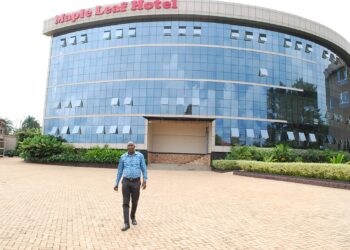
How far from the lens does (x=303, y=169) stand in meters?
18.9

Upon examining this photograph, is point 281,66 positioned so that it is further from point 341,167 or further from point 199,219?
point 199,219

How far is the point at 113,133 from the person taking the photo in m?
34.8

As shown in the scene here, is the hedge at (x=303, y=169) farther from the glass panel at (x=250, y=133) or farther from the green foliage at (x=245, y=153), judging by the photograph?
the glass panel at (x=250, y=133)

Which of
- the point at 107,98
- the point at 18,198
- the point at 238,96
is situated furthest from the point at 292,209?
the point at 107,98

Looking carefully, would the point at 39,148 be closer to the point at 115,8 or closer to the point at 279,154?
the point at 115,8

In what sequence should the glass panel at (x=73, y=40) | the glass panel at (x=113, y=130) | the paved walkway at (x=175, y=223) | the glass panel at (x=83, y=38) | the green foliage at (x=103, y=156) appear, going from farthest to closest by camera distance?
the glass panel at (x=73, y=40)
the glass panel at (x=83, y=38)
the glass panel at (x=113, y=130)
the green foliage at (x=103, y=156)
the paved walkway at (x=175, y=223)

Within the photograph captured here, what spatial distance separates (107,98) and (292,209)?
29.8 m

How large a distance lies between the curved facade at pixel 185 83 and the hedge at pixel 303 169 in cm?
919

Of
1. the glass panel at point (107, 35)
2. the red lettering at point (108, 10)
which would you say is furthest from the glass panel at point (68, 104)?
the red lettering at point (108, 10)

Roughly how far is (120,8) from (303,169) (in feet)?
95.7

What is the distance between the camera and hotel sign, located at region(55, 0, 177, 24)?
3538 centimetres

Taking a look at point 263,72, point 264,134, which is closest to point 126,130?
point 264,134

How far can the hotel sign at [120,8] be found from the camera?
35.4 m

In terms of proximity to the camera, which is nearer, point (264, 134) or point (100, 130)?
point (264, 134)
